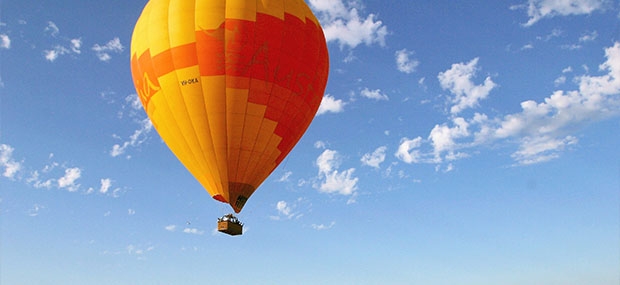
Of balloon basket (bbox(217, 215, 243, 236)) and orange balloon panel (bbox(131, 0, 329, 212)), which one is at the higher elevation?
orange balloon panel (bbox(131, 0, 329, 212))

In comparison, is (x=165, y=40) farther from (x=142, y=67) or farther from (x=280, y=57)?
(x=280, y=57)

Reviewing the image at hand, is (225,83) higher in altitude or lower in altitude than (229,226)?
higher

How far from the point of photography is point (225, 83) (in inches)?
931

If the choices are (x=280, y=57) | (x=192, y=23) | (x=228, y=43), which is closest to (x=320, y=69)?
(x=280, y=57)

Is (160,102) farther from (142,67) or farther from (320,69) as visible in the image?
(320,69)

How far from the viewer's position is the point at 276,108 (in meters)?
24.6

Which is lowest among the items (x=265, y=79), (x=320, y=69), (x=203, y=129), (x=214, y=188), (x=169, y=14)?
(x=214, y=188)

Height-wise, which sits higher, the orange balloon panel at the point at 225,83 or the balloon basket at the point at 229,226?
the orange balloon panel at the point at 225,83

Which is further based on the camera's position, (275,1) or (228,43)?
(275,1)

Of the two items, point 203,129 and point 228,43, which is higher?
point 228,43

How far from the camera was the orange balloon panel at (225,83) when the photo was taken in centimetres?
2370

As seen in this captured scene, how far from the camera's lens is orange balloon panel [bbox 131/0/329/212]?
23.7m

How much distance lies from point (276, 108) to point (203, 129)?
12.7 ft

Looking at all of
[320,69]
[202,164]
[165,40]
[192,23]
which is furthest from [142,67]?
[320,69]
